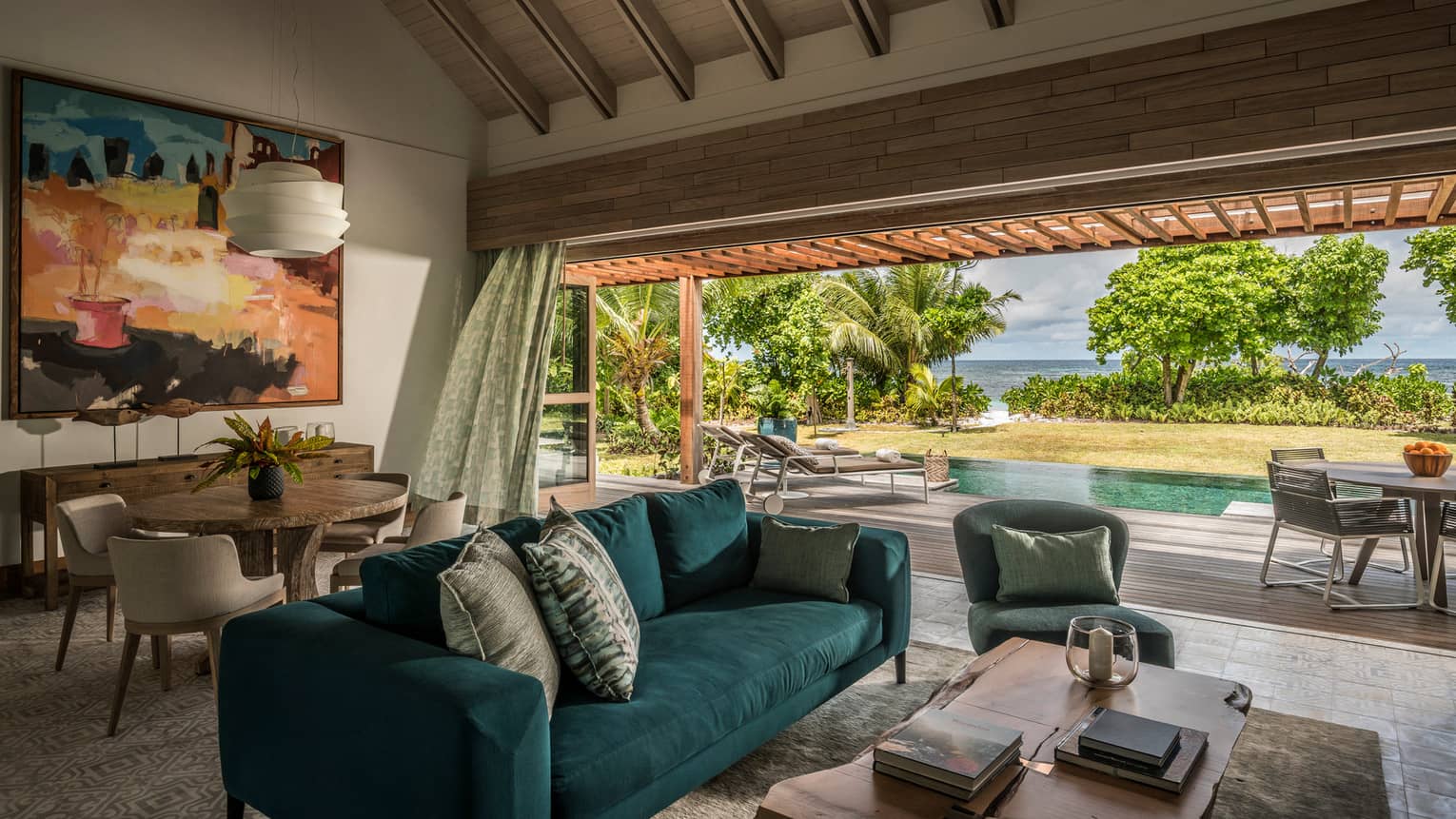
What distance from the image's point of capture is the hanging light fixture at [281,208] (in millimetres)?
3746

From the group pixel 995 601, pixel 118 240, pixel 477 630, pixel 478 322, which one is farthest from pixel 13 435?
pixel 995 601

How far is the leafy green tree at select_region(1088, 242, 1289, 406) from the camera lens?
15.5m

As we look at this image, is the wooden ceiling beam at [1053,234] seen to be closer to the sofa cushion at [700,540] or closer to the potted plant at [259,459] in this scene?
the sofa cushion at [700,540]

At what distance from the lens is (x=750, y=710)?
8.07 ft

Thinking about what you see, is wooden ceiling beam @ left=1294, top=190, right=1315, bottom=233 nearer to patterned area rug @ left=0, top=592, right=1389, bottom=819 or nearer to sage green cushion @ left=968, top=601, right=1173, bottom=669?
sage green cushion @ left=968, top=601, right=1173, bottom=669

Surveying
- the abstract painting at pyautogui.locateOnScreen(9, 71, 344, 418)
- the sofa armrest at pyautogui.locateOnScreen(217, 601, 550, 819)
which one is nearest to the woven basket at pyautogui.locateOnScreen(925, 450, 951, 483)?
the abstract painting at pyautogui.locateOnScreen(9, 71, 344, 418)

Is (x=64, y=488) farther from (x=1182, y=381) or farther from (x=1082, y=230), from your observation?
(x=1182, y=381)

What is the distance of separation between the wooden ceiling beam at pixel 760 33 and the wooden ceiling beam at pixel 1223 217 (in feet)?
8.55

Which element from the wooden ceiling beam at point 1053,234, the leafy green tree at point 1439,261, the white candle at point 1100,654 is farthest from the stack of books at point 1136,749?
the leafy green tree at point 1439,261

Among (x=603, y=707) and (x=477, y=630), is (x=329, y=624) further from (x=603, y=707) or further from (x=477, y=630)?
(x=603, y=707)

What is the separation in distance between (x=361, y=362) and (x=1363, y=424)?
15726 mm

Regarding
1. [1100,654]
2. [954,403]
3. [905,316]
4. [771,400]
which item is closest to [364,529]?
[1100,654]

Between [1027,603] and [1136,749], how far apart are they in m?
1.47

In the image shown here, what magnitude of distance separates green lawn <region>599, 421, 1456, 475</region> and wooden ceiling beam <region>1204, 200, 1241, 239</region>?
26.9 ft
